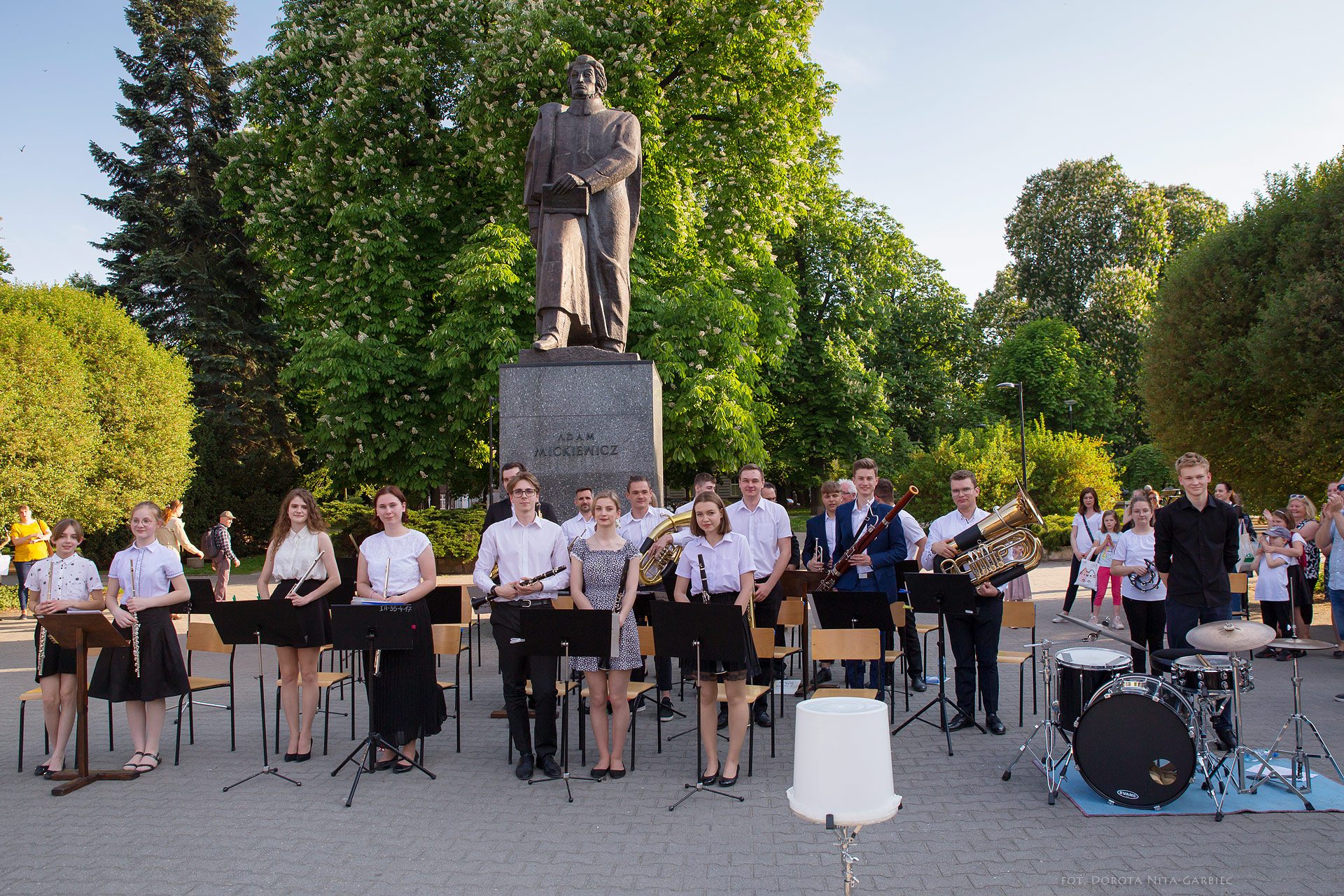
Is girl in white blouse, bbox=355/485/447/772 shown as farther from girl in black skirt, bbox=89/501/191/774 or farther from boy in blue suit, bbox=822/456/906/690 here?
boy in blue suit, bbox=822/456/906/690

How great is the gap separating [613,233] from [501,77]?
8588 mm

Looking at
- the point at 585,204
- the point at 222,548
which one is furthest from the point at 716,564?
the point at 222,548

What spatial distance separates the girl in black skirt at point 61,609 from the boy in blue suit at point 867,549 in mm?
5619

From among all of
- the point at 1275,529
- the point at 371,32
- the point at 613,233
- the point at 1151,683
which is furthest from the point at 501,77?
the point at 1151,683

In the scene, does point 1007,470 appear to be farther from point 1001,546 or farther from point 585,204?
point 1001,546

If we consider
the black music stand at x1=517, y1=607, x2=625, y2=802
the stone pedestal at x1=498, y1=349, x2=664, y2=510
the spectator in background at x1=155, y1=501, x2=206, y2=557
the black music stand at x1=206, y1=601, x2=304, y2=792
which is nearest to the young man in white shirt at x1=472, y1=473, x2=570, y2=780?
the black music stand at x1=517, y1=607, x2=625, y2=802

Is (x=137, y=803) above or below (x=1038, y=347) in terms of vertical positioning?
below

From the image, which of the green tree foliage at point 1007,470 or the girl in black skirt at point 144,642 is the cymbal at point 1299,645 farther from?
the green tree foliage at point 1007,470

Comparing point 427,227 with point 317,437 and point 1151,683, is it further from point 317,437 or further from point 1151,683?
point 1151,683

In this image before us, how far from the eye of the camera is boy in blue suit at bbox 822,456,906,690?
24.4ft

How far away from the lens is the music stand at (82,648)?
5.66m

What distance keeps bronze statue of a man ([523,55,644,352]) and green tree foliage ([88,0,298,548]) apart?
58.8 ft

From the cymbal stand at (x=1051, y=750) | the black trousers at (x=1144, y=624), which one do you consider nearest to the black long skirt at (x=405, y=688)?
the cymbal stand at (x=1051, y=750)

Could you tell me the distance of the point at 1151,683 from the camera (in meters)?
4.77
